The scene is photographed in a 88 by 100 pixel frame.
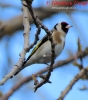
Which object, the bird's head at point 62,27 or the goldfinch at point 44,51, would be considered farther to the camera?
the bird's head at point 62,27

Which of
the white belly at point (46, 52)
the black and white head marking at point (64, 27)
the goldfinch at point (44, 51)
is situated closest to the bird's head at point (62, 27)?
the black and white head marking at point (64, 27)

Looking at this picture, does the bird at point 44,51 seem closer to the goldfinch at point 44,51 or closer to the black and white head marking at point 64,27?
the goldfinch at point 44,51

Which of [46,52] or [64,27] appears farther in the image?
[64,27]

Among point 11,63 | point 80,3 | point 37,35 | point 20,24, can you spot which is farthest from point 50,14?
point 37,35

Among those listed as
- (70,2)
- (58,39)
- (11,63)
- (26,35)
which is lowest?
(11,63)

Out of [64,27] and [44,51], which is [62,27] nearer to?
[64,27]

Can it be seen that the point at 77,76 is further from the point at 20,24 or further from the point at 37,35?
the point at 20,24

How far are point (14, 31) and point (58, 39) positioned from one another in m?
2.53

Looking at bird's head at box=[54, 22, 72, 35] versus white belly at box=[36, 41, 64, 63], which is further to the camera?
bird's head at box=[54, 22, 72, 35]

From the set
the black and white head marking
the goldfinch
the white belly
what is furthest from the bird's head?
the white belly

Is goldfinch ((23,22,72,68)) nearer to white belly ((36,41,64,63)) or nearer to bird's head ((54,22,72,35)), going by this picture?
white belly ((36,41,64,63))

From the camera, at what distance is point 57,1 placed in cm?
486

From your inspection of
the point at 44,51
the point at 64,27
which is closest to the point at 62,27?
the point at 64,27

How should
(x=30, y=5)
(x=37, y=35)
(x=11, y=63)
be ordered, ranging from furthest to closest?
1. (x=11, y=63)
2. (x=37, y=35)
3. (x=30, y=5)
